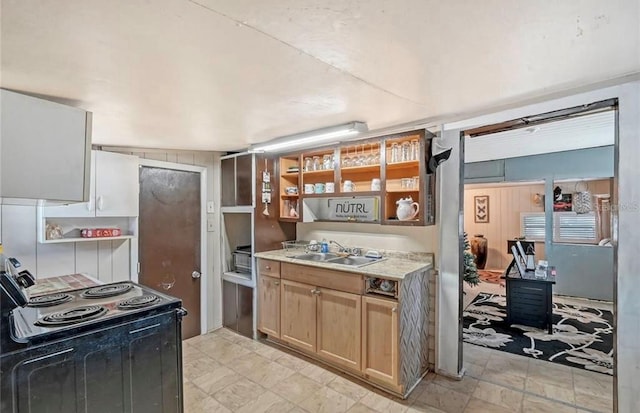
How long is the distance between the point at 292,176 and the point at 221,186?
927 mm

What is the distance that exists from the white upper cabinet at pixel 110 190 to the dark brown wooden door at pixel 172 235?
1.29 ft

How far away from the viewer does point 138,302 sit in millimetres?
1742

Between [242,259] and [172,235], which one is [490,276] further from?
[172,235]

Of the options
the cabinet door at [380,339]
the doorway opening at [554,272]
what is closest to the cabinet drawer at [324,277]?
the cabinet door at [380,339]

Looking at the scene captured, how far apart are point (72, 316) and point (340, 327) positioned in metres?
1.92

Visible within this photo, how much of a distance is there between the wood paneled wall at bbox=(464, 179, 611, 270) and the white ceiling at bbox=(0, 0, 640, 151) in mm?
6041

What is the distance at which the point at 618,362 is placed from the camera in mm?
1815

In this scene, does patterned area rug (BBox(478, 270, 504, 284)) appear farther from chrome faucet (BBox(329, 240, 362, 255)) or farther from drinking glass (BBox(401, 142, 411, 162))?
drinking glass (BBox(401, 142, 411, 162))

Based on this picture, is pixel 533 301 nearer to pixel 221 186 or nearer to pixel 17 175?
pixel 221 186

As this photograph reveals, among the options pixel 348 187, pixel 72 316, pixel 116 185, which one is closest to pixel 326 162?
pixel 348 187

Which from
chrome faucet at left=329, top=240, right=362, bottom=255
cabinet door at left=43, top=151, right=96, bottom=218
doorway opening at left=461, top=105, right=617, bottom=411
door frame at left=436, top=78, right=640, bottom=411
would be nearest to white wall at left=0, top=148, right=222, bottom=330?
cabinet door at left=43, top=151, right=96, bottom=218

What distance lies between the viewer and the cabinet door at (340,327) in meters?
2.62

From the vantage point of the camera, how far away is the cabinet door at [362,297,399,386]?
2.38m

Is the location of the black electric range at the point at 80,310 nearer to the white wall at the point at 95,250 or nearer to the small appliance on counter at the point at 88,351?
the small appliance on counter at the point at 88,351
